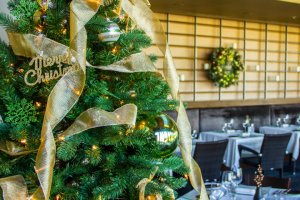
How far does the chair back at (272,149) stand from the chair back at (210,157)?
0.87 meters

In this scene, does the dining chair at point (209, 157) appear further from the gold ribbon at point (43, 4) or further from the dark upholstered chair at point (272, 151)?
the gold ribbon at point (43, 4)

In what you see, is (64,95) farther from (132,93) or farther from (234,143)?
(234,143)

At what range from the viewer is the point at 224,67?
7.74 meters

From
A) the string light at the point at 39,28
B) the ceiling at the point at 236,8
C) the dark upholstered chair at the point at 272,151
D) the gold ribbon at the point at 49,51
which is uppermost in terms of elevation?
the ceiling at the point at 236,8

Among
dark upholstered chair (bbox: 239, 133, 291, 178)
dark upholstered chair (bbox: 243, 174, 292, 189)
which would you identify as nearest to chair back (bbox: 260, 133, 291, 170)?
dark upholstered chair (bbox: 239, 133, 291, 178)

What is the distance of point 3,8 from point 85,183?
77 cm

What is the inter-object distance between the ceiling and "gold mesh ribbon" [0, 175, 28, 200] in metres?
5.49

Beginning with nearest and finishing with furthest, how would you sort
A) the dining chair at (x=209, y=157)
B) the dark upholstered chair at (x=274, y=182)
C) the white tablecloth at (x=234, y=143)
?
the dark upholstered chair at (x=274, y=182)
the dining chair at (x=209, y=157)
the white tablecloth at (x=234, y=143)

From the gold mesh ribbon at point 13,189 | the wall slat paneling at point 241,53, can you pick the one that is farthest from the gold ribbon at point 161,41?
the wall slat paneling at point 241,53

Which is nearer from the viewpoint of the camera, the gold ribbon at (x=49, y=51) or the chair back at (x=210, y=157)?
the gold ribbon at (x=49, y=51)

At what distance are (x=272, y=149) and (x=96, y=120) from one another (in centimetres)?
465

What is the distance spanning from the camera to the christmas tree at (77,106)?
3.38ft

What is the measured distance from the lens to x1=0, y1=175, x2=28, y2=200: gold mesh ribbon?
1.05m

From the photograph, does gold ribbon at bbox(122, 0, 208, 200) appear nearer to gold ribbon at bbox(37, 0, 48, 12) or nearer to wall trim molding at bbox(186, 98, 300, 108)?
gold ribbon at bbox(37, 0, 48, 12)
